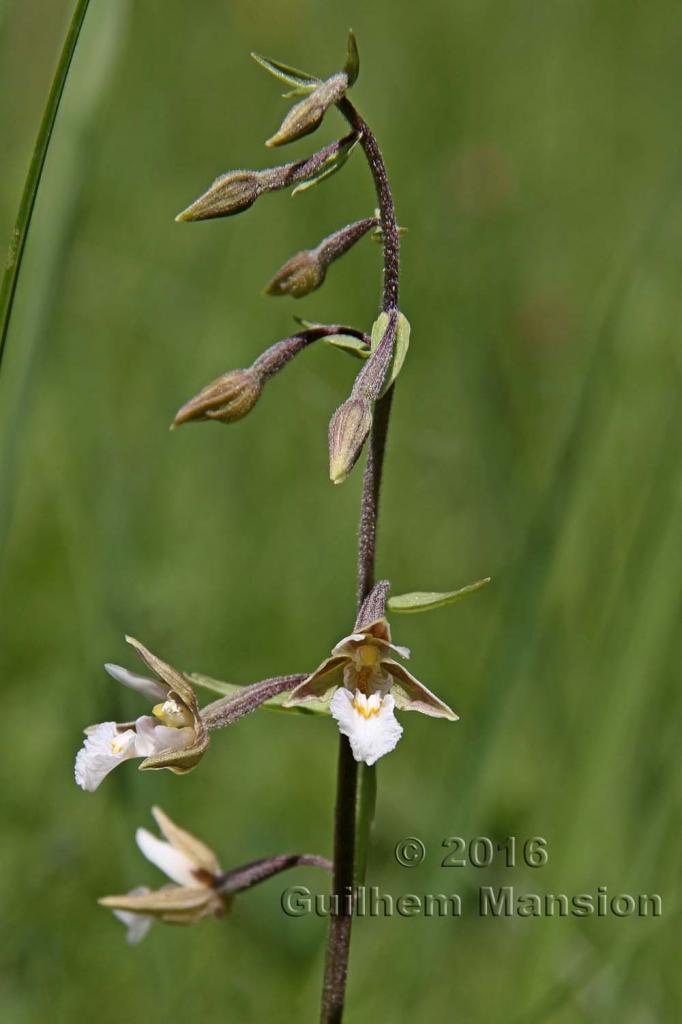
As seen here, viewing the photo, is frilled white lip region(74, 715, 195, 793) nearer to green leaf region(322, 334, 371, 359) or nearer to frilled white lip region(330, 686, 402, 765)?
frilled white lip region(330, 686, 402, 765)

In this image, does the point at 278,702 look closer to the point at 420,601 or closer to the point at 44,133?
the point at 420,601

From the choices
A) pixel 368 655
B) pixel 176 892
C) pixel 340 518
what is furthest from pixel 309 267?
pixel 340 518

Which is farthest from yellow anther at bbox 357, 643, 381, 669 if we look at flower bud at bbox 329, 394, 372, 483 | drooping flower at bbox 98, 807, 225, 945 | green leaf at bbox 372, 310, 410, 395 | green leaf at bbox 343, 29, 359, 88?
green leaf at bbox 343, 29, 359, 88

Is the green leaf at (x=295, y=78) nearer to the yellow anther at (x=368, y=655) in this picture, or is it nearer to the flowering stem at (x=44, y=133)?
the flowering stem at (x=44, y=133)

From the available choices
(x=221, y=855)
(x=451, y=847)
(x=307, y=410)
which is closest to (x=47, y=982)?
(x=221, y=855)

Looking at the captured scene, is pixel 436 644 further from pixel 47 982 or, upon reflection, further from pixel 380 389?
pixel 380 389
